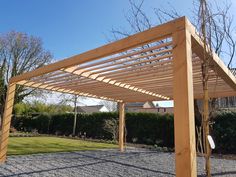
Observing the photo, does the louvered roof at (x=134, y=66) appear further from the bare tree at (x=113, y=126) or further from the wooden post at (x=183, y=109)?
the bare tree at (x=113, y=126)

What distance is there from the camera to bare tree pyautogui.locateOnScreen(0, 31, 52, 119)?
20.4 m

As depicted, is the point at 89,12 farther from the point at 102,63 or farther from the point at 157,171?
the point at 157,171

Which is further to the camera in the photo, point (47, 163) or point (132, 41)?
point (47, 163)

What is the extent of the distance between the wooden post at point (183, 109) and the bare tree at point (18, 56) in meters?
19.9

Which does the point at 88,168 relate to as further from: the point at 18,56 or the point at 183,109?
the point at 18,56

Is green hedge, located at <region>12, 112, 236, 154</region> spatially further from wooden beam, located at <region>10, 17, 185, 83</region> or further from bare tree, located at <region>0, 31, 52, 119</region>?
wooden beam, located at <region>10, 17, 185, 83</region>

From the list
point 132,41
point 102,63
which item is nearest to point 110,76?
point 102,63

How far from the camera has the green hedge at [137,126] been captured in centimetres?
1065

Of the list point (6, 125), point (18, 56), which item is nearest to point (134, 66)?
point (6, 125)

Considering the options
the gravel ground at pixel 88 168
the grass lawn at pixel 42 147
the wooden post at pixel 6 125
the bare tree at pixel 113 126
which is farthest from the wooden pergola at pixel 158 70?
the bare tree at pixel 113 126

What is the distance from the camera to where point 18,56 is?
21.0 m

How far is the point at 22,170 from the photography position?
5.77m

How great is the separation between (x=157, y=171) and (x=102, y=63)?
11.6ft

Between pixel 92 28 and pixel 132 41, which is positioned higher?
pixel 92 28
